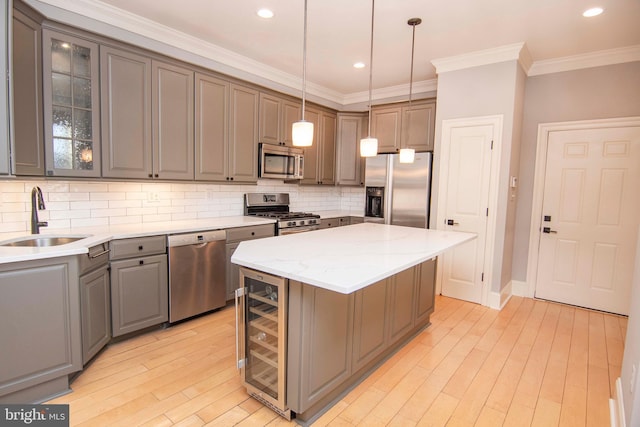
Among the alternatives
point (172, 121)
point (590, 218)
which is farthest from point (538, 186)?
point (172, 121)

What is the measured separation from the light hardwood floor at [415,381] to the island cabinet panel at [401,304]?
0.64 feet

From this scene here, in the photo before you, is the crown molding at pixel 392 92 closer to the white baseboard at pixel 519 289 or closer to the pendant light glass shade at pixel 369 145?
the pendant light glass shade at pixel 369 145

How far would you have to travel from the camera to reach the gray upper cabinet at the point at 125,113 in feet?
8.96

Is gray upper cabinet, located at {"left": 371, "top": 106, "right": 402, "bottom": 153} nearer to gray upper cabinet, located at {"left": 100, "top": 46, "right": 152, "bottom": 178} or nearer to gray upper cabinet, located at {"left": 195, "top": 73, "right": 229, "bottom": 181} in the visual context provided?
gray upper cabinet, located at {"left": 195, "top": 73, "right": 229, "bottom": 181}

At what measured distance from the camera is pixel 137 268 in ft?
8.82

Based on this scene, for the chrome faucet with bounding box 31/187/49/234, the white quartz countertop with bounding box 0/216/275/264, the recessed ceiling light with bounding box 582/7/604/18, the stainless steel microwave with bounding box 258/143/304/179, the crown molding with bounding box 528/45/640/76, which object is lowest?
the white quartz countertop with bounding box 0/216/275/264

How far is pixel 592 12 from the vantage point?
265 centimetres

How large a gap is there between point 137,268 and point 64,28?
1900mm

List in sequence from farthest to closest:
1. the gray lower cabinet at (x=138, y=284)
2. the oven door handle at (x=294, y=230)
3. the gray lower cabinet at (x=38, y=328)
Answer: the oven door handle at (x=294, y=230) < the gray lower cabinet at (x=138, y=284) < the gray lower cabinet at (x=38, y=328)

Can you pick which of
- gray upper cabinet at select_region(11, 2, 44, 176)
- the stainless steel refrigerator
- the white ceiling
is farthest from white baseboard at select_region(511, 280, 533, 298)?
gray upper cabinet at select_region(11, 2, 44, 176)

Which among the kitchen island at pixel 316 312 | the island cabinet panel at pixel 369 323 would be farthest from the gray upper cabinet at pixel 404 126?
the island cabinet panel at pixel 369 323

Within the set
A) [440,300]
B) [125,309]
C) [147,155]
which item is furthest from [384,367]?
[147,155]

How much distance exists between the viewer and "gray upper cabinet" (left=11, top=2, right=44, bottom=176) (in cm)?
216

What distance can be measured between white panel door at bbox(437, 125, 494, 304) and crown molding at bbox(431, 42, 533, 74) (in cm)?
67
